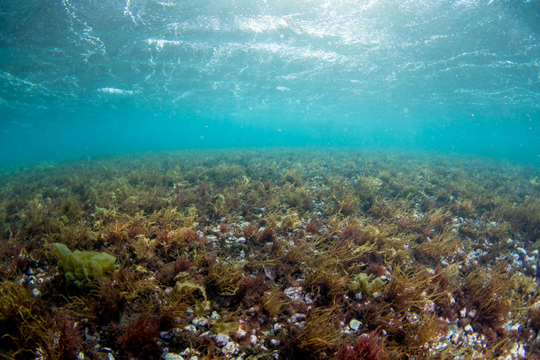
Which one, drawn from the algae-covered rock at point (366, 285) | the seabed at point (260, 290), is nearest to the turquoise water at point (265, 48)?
the seabed at point (260, 290)

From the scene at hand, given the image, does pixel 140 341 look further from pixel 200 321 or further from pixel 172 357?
pixel 200 321

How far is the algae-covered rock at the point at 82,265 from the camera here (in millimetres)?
3556

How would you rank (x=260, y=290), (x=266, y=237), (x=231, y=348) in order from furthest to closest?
(x=266, y=237), (x=260, y=290), (x=231, y=348)

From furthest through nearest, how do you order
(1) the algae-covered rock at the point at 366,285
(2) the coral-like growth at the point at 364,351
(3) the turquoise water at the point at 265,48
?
(3) the turquoise water at the point at 265,48, (1) the algae-covered rock at the point at 366,285, (2) the coral-like growth at the point at 364,351

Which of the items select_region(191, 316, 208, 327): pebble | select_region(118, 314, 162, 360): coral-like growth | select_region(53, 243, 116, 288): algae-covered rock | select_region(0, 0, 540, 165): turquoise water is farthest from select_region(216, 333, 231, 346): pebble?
select_region(0, 0, 540, 165): turquoise water

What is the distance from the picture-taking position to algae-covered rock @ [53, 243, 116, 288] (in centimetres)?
356

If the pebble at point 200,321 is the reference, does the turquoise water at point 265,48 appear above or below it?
above

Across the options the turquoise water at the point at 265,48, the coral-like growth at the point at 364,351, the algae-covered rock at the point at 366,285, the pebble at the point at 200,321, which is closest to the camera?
the coral-like growth at the point at 364,351

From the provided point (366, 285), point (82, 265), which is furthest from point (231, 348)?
point (82, 265)

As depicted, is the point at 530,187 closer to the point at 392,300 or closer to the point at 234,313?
the point at 392,300

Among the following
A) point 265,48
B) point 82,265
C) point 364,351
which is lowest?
point 364,351

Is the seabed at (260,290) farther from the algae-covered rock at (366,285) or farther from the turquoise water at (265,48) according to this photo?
the turquoise water at (265,48)

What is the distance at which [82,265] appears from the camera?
3592 mm

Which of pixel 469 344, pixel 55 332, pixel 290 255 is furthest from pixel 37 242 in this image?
pixel 469 344
